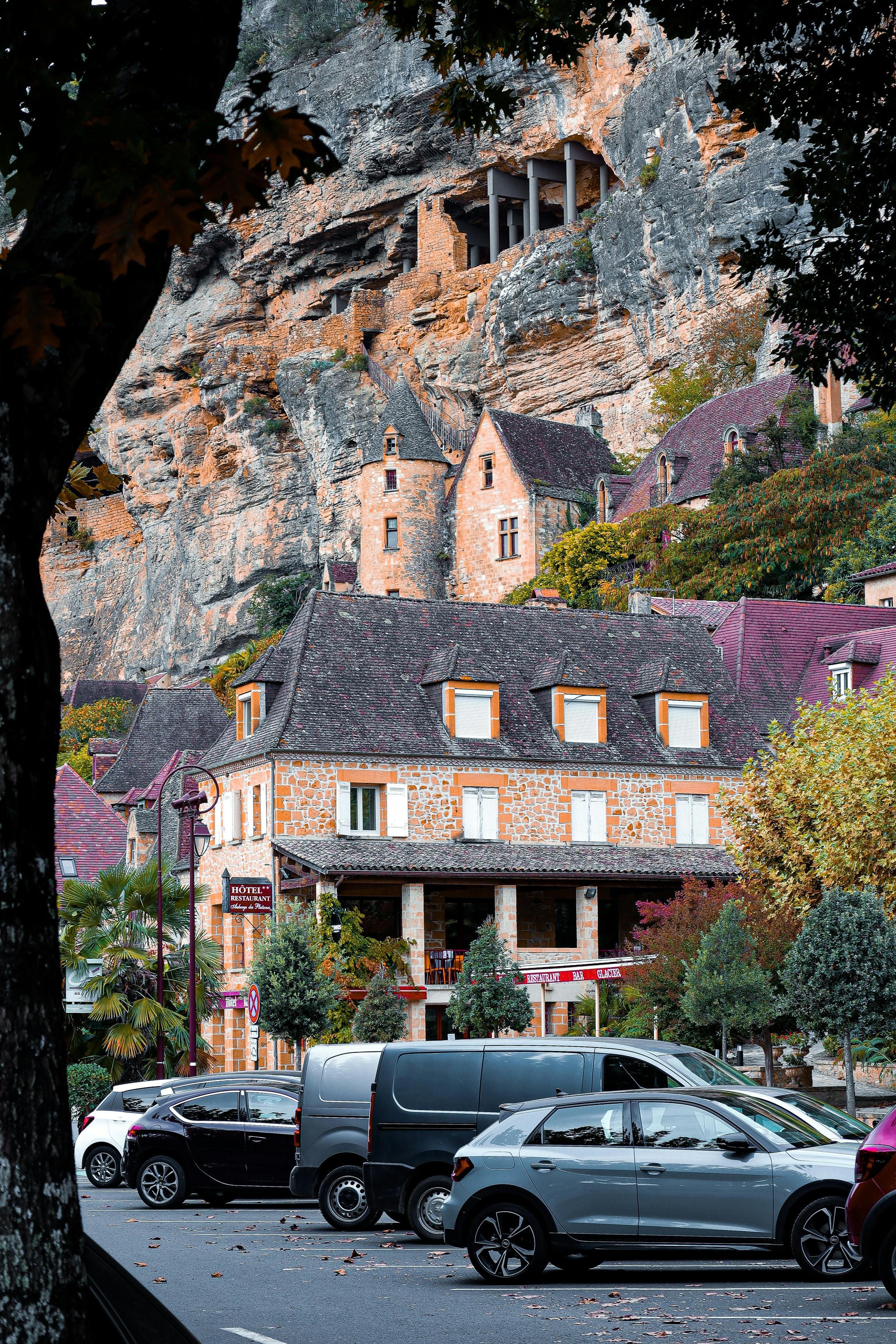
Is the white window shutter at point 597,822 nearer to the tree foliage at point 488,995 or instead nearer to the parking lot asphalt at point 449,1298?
the tree foliage at point 488,995

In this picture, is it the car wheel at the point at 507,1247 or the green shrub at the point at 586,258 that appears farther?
the green shrub at the point at 586,258

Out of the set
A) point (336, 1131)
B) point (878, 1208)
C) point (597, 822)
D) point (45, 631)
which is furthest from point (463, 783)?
point (45, 631)

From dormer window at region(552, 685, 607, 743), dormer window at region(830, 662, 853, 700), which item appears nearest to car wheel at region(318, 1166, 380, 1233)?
dormer window at region(552, 685, 607, 743)

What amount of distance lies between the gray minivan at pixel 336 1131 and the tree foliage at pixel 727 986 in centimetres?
1111

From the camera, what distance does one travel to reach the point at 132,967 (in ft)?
111

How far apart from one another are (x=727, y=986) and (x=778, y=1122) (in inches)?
603

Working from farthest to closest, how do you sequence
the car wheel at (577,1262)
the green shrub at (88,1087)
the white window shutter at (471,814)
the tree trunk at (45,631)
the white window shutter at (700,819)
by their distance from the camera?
1. the white window shutter at (700,819)
2. the white window shutter at (471,814)
3. the green shrub at (88,1087)
4. the car wheel at (577,1262)
5. the tree trunk at (45,631)

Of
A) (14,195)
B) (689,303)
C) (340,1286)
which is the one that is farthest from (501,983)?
(689,303)

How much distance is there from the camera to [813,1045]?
35.9 m

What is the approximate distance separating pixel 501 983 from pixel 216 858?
444 inches

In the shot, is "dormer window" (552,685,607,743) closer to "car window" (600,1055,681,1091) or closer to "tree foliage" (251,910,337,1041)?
"tree foliage" (251,910,337,1041)

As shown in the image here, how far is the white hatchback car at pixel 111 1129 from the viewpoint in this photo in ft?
82.7

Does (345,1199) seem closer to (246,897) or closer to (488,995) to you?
(246,897)

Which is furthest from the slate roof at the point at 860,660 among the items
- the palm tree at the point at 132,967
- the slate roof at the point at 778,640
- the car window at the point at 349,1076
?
the car window at the point at 349,1076
